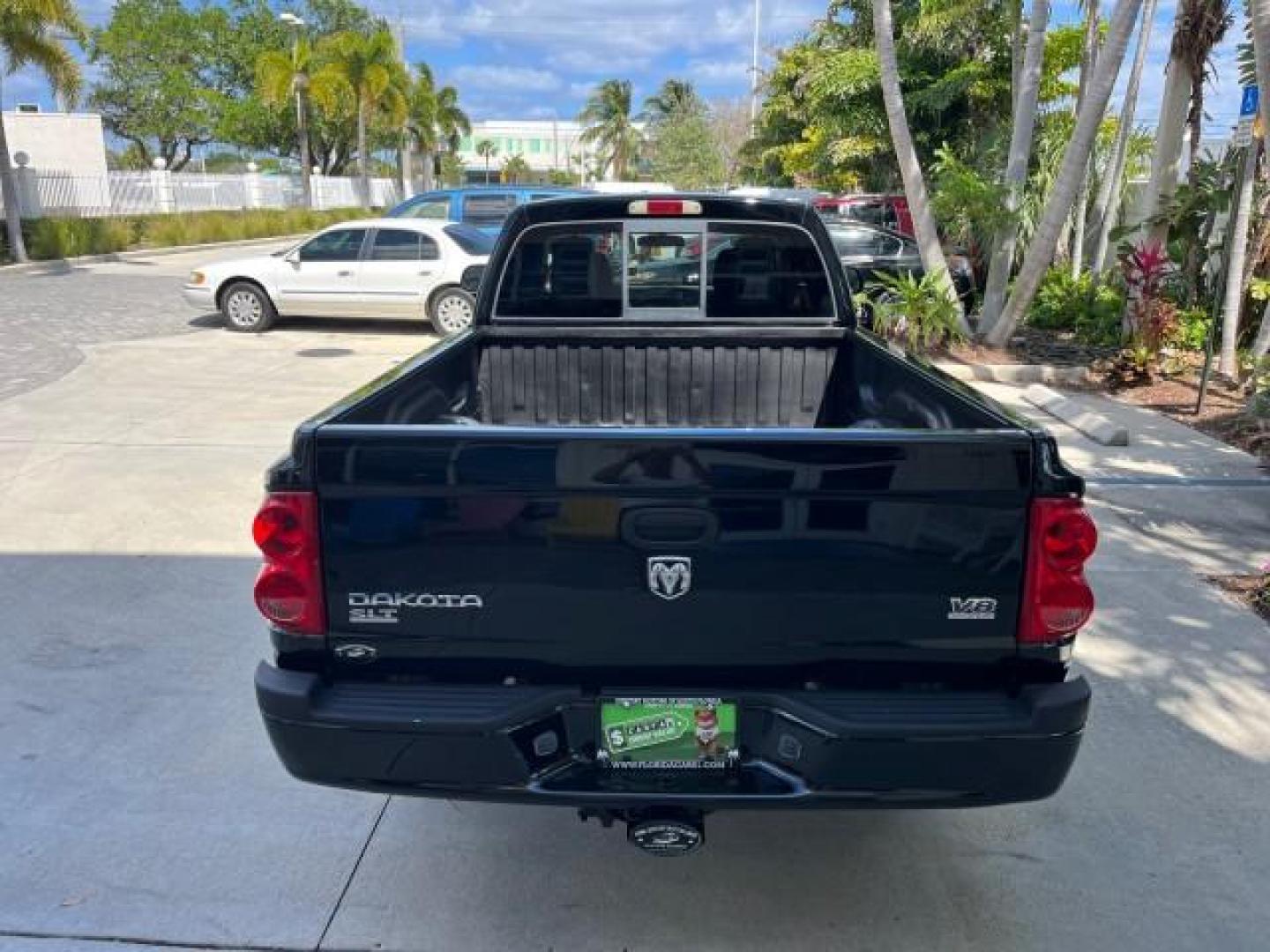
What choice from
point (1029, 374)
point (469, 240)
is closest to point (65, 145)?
point (469, 240)

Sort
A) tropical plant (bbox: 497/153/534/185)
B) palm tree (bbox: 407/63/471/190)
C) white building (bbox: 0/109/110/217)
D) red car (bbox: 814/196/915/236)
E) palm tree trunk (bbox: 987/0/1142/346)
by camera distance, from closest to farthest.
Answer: palm tree trunk (bbox: 987/0/1142/346), red car (bbox: 814/196/915/236), white building (bbox: 0/109/110/217), palm tree (bbox: 407/63/471/190), tropical plant (bbox: 497/153/534/185)

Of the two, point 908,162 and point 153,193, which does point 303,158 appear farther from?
point 908,162

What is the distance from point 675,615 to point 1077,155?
9.34m

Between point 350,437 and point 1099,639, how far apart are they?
148 inches

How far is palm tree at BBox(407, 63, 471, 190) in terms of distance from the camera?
54.8 meters

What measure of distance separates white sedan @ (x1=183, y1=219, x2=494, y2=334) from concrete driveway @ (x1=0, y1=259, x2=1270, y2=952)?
8.52 m

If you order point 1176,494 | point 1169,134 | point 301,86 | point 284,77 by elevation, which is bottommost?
point 1176,494

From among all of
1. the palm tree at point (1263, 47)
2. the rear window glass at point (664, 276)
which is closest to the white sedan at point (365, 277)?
the rear window glass at point (664, 276)

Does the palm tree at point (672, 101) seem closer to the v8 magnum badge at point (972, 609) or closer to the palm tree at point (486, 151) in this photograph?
the palm tree at point (486, 151)

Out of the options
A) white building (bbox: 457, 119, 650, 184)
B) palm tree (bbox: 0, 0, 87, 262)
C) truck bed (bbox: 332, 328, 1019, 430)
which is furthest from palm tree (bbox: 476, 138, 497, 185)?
truck bed (bbox: 332, 328, 1019, 430)

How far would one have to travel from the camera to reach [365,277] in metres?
13.3

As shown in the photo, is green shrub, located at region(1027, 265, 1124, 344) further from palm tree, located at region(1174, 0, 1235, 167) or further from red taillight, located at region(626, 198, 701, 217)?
red taillight, located at region(626, 198, 701, 217)

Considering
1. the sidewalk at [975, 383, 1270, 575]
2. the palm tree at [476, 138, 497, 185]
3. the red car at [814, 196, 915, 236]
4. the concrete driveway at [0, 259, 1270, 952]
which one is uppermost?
the palm tree at [476, 138, 497, 185]

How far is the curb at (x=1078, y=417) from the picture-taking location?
27.5 feet
